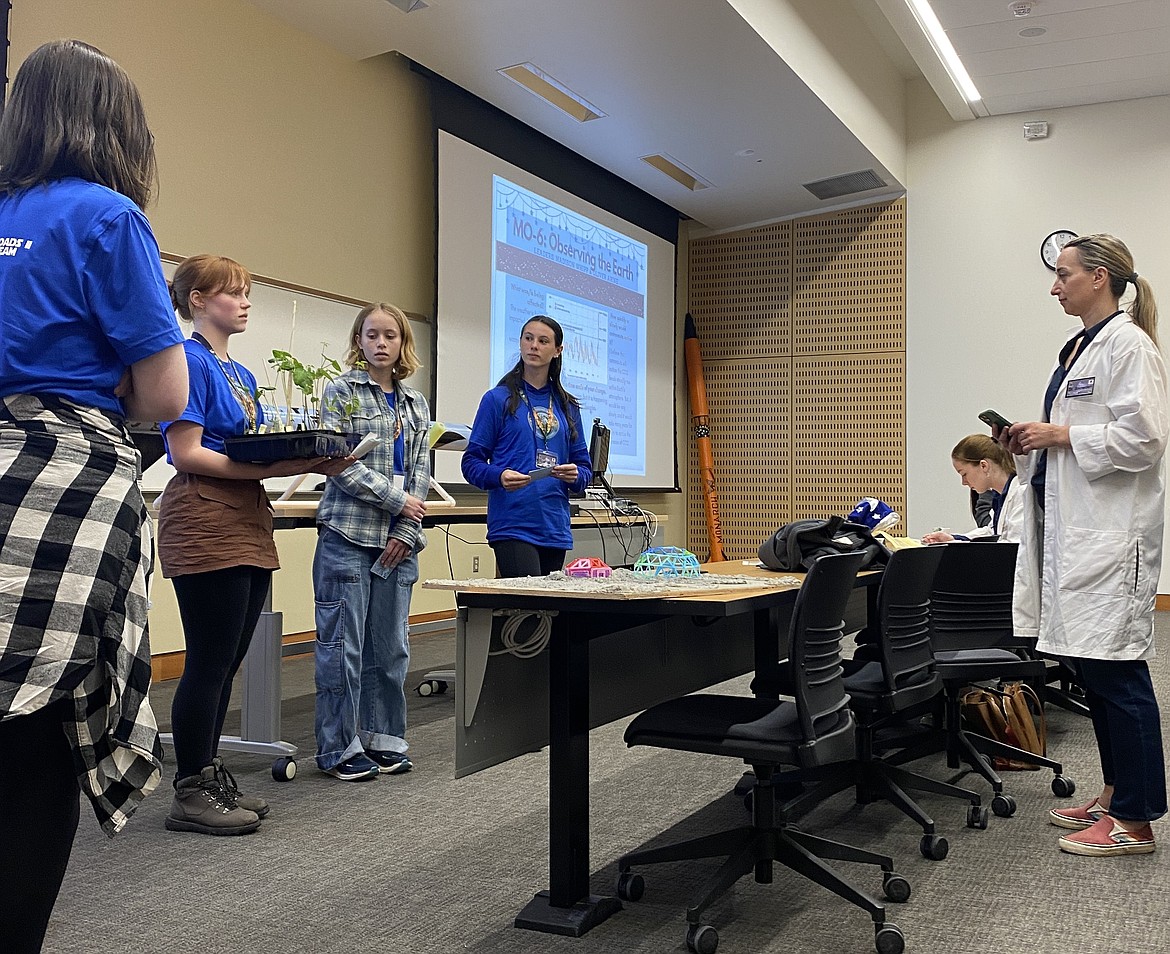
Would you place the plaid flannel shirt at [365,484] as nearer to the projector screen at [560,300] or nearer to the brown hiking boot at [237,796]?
the brown hiking boot at [237,796]

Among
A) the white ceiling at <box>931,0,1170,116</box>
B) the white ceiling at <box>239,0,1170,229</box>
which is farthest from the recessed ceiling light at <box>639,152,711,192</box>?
the white ceiling at <box>931,0,1170,116</box>

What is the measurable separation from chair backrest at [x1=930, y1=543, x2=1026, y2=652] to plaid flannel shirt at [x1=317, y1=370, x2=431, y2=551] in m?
1.56

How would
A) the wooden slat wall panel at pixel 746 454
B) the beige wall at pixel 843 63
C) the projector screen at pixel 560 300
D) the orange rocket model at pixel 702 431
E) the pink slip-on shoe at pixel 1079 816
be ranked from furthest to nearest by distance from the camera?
the orange rocket model at pixel 702 431
the wooden slat wall panel at pixel 746 454
the projector screen at pixel 560 300
the beige wall at pixel 843 63
the pink slip-on shoe at pixel 1079 816

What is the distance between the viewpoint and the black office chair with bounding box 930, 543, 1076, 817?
2.94 meters

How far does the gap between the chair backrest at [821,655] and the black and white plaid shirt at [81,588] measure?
3.77 feet

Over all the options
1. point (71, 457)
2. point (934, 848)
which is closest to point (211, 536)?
point (71, 457)

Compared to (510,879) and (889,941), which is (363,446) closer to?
(510,879)

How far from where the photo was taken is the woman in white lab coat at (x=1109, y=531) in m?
2.45

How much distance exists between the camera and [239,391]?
2666mm

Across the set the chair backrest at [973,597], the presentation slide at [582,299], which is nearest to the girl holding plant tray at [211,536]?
the chair backrest at [973,597]

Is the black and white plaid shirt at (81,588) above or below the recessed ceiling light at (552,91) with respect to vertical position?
below

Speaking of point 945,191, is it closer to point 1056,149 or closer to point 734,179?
point 1056,149

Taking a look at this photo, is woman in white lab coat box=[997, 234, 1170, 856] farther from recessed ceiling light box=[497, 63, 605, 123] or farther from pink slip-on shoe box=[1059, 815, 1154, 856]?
recessed ceiling light box=[497, 63, 605, 123]

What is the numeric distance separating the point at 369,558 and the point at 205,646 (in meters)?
0.68
